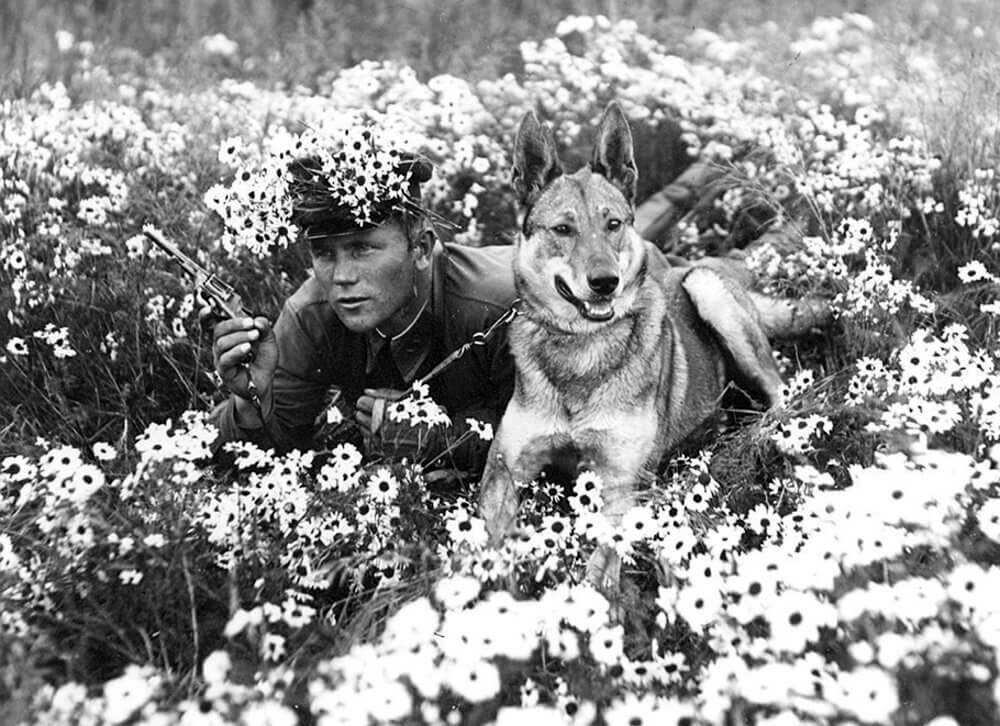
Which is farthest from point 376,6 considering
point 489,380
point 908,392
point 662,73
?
point 908,392

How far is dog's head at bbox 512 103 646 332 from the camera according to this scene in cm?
443

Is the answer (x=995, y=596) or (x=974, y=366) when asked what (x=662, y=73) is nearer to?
(x=974, y=366)

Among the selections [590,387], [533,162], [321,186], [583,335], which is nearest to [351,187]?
[321,186]

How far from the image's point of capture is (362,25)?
943 centimetres

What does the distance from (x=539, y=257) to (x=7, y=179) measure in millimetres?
3259

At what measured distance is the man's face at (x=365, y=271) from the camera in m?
4.62

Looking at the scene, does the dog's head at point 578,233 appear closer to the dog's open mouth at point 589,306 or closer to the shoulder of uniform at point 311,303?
the dog's open mouth at point 589,306

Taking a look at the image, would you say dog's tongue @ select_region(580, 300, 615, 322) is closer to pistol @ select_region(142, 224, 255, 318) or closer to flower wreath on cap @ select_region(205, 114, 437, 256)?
flower wreath on cap @ select_region(205, 114, 437, 256)

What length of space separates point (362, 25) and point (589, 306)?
5813 millimetres

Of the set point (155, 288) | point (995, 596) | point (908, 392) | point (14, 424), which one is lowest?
point (14, 424)

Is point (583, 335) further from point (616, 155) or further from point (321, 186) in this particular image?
point (321, 186)

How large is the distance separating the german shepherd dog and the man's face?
0.50m

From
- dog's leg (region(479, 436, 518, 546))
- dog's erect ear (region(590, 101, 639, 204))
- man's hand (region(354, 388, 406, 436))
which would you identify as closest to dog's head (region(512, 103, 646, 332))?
dog's erect ear (region(590, 101, 639, 204))

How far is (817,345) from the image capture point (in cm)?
584
